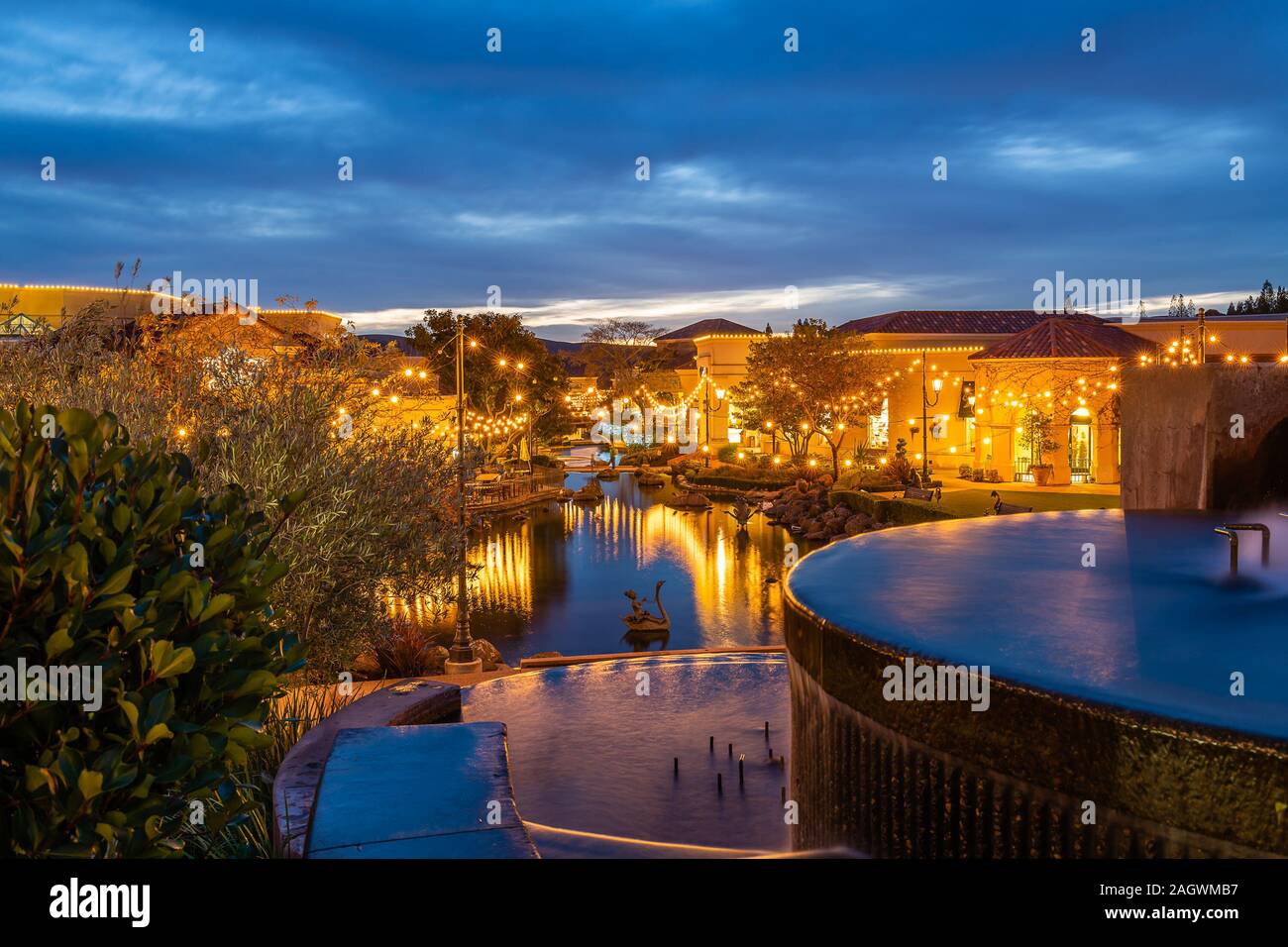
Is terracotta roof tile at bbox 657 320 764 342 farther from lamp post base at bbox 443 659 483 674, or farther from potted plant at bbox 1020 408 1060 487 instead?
lamp post base at bbox 443 659 483 674

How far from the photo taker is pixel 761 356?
59750 mm

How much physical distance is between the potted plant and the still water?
37.8 ft

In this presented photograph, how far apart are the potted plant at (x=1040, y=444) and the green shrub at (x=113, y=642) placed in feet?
144

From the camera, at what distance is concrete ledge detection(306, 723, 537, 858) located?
488cm

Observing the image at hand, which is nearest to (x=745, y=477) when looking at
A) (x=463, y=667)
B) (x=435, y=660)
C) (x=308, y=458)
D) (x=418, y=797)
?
(x=435, y=660)

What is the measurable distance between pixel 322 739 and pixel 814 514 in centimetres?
3829

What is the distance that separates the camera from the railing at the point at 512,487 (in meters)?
48.1

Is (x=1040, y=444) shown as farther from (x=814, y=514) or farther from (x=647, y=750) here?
(x=647, y=750)

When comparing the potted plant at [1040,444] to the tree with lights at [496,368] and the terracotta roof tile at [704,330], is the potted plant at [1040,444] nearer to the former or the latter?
the tree with lights at [496,368]

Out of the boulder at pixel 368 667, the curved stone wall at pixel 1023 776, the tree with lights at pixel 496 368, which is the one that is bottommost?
the boulder at pixel 368 667

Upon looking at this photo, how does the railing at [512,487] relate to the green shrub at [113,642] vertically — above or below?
below

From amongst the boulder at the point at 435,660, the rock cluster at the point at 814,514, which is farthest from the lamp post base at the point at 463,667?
the rock cluster at the point at 814,514
